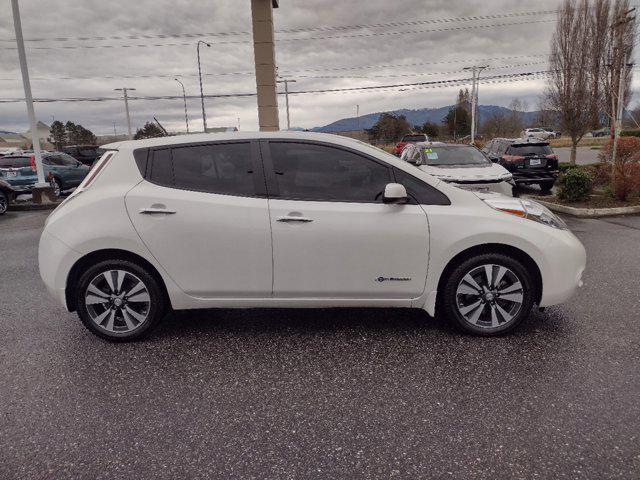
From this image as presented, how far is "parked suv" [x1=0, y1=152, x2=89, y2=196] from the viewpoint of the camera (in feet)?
51.7

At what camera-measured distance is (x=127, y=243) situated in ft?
12.2

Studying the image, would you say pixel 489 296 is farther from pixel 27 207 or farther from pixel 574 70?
pixel 574 70

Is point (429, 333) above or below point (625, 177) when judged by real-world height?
below

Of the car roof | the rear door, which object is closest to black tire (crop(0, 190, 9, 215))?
the car roof

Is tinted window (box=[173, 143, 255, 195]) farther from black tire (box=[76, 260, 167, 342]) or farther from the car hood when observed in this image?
the car hood

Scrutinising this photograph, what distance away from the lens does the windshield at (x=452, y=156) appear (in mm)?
11273

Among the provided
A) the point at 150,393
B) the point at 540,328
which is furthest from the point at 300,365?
the point at 540,328

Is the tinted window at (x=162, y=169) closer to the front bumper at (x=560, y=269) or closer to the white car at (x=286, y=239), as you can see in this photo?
the white car at (x=286, y=239)

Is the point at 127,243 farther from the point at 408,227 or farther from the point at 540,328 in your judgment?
the point at 540,328

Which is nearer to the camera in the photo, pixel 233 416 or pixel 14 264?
pixel 233 416

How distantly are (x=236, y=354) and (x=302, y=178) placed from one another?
149 cm

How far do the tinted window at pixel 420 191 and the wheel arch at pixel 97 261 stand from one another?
6.97ft

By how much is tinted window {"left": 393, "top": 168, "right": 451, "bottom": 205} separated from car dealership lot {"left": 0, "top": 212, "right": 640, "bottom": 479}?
1.13m

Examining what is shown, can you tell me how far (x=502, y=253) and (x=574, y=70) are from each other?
54.9ft
